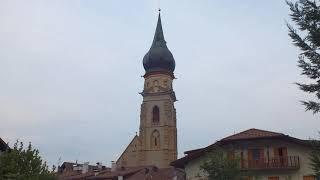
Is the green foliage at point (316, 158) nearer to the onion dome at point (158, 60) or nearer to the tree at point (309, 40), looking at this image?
the tree at point (309, 40)

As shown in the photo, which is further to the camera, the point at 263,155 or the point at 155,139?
the point at 155,139

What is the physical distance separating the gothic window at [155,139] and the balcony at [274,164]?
51.8 meters

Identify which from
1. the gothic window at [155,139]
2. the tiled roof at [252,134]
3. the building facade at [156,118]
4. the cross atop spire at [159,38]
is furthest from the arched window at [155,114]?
the tiled roof at [252,134]

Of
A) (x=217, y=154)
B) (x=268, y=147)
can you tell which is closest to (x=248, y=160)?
(x=268, y=147)

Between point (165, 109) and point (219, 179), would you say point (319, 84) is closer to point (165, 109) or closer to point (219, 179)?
point (219, 179)

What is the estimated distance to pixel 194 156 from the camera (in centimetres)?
4466

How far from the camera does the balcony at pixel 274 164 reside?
42719mm

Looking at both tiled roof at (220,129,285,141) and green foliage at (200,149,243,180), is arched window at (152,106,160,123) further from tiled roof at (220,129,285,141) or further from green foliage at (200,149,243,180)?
green foliage at (200,149,243,180)

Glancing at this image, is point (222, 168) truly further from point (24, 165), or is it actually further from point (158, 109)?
point (158, 109)

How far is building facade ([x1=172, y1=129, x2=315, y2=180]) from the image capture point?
42.8 metres

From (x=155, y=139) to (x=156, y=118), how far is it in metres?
4.35

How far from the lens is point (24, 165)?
108 ft

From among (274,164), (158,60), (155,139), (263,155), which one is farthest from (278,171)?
(158,60)

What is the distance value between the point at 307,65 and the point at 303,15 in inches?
86.3
